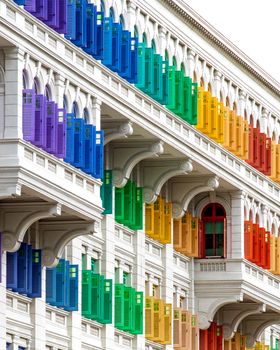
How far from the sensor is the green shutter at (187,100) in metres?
82.1

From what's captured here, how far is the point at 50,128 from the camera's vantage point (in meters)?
66.8

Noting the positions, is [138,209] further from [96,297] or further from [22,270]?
[22,270]

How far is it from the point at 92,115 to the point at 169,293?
14404 mm

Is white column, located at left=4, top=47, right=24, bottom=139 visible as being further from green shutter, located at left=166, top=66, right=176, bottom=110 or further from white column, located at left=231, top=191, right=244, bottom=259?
white column, located at left=231, top=191, right=244, bottom=259

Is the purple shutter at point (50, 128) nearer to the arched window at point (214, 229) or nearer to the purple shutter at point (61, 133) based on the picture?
the purple shutter at point (61, 133)

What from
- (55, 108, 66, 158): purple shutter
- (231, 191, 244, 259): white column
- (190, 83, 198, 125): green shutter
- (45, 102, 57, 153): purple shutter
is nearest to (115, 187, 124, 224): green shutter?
(190, 83, 198, 125): green shutter

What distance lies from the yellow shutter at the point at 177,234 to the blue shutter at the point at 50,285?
1468 cm

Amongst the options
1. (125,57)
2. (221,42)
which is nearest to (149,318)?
(125,57)

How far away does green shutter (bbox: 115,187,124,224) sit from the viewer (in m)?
79.1

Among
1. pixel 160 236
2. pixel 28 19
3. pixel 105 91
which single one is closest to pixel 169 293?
pixel 160 236

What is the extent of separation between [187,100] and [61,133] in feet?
50.5

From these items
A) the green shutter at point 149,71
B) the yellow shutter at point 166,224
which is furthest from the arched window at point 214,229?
the green shutter at point 149,71

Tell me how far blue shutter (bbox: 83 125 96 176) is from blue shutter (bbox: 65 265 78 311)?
4.07 meters

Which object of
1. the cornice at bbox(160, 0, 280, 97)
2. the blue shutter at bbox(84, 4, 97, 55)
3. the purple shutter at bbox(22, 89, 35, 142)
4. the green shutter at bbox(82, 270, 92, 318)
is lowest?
the green shutter at bbox(82, 270, 92, 318)
